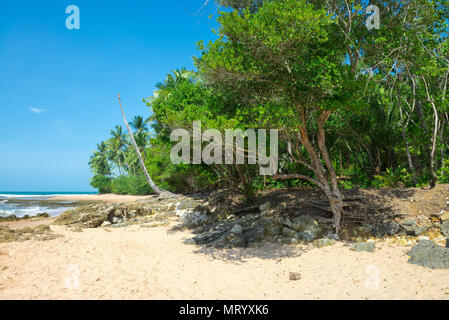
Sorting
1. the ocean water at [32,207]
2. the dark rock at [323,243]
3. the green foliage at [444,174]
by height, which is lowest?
the ocean water at [32,207]

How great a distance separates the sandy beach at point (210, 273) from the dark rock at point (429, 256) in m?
0.22

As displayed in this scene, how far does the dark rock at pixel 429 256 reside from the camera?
5.01 m

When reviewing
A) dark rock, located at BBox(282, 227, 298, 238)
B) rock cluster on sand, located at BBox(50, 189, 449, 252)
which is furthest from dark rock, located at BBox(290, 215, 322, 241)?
dark rock, located at BBox(282, 227, 298, 238)

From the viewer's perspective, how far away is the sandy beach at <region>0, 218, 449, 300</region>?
450cm

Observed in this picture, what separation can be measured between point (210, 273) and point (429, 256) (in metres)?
4.65

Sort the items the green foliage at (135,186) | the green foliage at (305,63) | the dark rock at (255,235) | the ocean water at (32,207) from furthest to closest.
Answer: the green foliage at (135,186), the ocean water at (32,207), the dark rock at (255,235), the green foliage at (305,63)

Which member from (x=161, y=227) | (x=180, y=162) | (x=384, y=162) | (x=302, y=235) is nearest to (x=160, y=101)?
(x=180, y=162)

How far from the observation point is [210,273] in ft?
19.0

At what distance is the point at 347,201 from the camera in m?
8.68

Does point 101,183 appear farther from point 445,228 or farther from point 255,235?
point 445,228

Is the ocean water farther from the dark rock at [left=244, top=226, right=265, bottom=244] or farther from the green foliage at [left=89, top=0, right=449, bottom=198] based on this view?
the green foliage at [left=89, top=0, right=449, bottom=198]

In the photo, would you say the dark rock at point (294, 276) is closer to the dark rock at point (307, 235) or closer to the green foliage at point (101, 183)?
the dark rock at point (307, 235)

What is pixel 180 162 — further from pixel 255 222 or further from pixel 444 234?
pixel 444 234

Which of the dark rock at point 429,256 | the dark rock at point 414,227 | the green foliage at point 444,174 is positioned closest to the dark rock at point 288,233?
the dark rock at point 429,256
